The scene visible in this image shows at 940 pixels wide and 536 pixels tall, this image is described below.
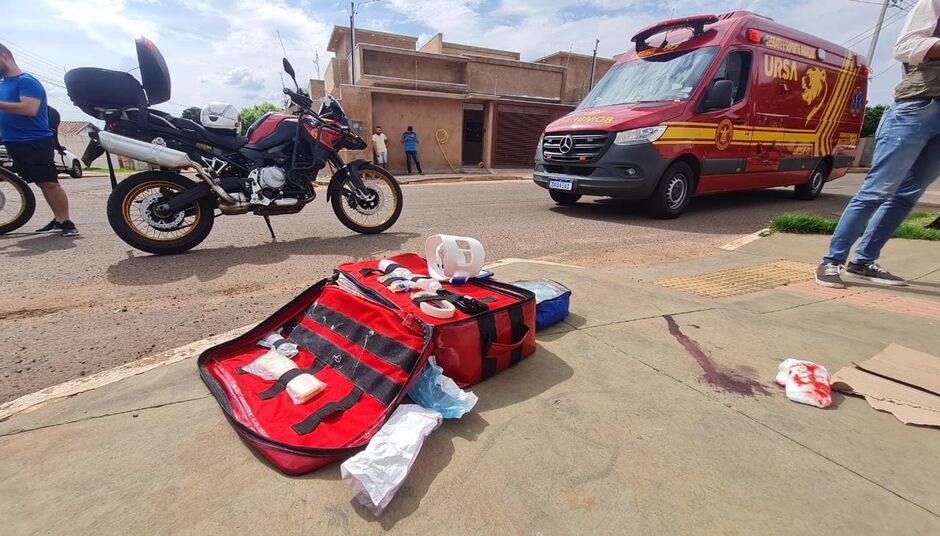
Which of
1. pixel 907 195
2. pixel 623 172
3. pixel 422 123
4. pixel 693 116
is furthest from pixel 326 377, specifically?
pixel 422 123

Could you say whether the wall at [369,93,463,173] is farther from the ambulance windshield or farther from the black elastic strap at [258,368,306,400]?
the black elastic strap at [258,368,306,400]

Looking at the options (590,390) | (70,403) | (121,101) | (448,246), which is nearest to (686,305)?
(590,390)

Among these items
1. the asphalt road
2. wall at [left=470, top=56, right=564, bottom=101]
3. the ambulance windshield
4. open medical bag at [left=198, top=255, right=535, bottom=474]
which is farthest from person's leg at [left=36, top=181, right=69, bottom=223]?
wall at [left=470, top=56, right=564, bottom=101]

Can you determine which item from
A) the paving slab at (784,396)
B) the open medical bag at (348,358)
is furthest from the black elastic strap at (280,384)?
the paving slab at (784,396)

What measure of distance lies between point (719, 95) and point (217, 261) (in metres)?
6.17

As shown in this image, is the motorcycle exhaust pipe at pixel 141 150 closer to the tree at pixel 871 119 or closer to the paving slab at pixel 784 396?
the paving slab at pixel 784 396

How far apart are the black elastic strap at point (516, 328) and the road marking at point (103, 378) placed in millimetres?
1435

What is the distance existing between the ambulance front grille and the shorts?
586cm

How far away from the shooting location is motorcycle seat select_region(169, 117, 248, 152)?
3789 mm

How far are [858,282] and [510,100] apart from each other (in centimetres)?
1676

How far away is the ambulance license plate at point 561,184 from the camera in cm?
603

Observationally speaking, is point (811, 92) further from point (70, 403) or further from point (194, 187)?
point (70, 403)

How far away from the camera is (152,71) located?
3689 mm

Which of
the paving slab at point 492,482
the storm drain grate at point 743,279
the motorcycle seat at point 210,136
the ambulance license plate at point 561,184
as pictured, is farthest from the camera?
the ambulance license plate at point 561,184
